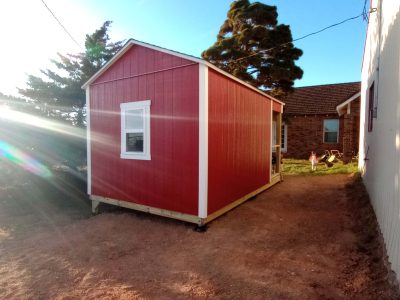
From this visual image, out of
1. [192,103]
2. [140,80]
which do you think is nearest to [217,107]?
[192,103]

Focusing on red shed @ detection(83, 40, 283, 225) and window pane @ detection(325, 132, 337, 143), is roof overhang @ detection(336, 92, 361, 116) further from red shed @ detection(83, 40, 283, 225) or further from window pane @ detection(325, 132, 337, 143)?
red shed @ detection(83, 40, 283, 225)

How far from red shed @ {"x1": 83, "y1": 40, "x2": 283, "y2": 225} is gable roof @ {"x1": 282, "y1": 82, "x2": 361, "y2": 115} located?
10828 millimetres

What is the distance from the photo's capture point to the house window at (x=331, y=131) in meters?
15.6

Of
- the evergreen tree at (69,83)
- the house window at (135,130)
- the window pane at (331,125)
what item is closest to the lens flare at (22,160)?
the evergreen tree at (69,83)

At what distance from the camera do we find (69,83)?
12398mm

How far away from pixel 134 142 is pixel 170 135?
1.17 meters

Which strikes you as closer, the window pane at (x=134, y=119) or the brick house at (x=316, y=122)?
the window pane at (x=134, y=119)

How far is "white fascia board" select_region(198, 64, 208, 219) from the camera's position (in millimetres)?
4621

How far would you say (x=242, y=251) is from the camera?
13.0 ft

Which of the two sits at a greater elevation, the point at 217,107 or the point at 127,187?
the point at 217,107

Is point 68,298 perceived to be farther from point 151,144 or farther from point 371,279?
point 371,279

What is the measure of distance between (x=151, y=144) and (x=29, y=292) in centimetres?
317

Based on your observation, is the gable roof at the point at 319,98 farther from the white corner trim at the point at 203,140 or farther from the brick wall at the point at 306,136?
the white corner trim at the point at 203,140

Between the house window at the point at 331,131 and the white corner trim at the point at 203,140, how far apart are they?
1352cm
